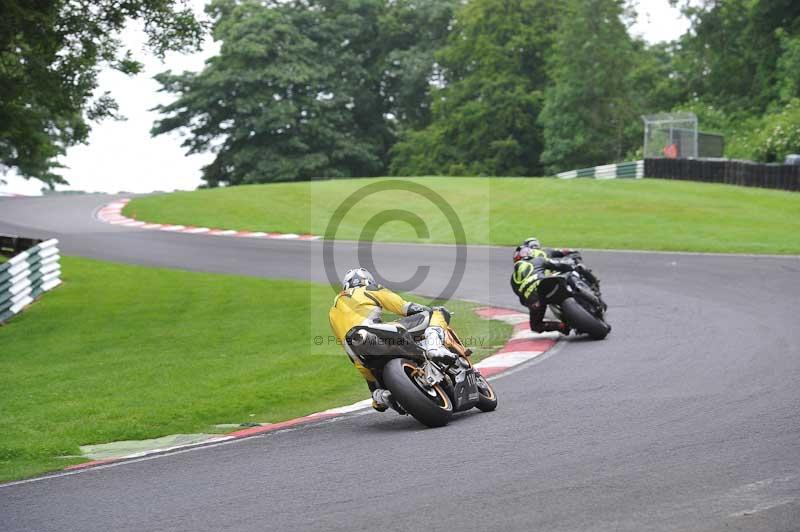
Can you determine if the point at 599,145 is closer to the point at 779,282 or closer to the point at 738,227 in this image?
the point at 738,227

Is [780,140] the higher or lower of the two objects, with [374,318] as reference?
higher

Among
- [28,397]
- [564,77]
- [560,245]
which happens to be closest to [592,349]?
[28,397]

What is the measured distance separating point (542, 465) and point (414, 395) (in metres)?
1.72

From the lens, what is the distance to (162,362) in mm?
14047

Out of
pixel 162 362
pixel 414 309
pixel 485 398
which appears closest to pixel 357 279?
pixel 414 309

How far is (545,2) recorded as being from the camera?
212 ft

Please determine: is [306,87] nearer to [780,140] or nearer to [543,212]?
[780,140]

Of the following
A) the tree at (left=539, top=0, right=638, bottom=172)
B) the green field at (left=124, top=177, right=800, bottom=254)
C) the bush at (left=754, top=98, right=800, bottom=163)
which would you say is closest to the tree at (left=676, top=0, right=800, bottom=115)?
the tree at (left=539, top=0, right=638, bottom=172)

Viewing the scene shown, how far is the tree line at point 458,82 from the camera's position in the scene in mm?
59375

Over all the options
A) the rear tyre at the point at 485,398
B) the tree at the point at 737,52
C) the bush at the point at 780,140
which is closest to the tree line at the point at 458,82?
the tree at the point at 737,52

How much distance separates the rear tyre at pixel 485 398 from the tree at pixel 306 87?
53011 millimetres

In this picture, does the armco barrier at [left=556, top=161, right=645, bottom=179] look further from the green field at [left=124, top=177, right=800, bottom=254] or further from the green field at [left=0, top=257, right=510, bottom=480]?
the green field at [left=0, top=257, right=510, bottom=480]

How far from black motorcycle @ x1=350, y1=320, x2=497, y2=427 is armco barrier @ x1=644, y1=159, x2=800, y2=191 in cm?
2838

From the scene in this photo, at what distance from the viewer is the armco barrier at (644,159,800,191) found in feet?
115
